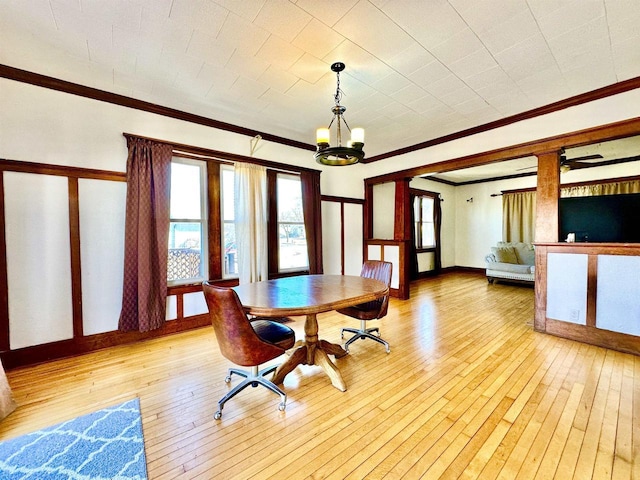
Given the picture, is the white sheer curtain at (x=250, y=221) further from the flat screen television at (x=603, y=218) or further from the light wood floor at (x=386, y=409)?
the flat screen television at (x=603, y=218)

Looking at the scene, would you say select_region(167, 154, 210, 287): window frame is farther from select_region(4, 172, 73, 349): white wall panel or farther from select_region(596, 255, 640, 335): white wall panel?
select_region(596, 255, 640, 335): white wall panel

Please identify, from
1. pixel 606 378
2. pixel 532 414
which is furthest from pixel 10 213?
pixel 606 378

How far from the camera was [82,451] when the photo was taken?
5.12ft

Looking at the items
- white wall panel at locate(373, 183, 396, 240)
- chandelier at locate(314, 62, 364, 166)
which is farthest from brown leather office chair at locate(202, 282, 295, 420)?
white wall panel at locate(373, 183, 396, 240)

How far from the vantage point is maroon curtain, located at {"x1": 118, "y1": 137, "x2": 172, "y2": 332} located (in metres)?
3.01

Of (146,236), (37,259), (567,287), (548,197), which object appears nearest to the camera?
(37,259)

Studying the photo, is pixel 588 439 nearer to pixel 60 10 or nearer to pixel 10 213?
pixel 60 10

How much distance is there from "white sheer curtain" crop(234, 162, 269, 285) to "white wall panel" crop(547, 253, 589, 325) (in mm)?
3740

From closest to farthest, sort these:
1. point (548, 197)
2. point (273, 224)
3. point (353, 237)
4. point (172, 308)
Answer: point (548, 197), point (172, 308), point (273, 224), point (353, 237)

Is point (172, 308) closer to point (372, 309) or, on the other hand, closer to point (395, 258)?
point (372, 309)

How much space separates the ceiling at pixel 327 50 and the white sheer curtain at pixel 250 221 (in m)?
0.89

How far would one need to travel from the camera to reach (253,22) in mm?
1965

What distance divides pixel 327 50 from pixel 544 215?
3212mm

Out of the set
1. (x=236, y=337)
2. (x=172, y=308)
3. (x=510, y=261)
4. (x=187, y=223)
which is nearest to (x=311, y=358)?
(x=236, y=337)
